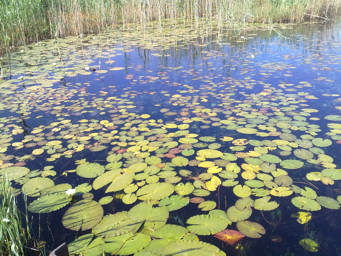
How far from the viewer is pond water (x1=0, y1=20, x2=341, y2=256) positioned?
1.39 m

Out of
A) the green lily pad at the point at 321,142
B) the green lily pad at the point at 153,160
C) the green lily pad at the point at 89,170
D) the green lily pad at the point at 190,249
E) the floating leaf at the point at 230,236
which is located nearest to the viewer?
the green lily pad at the point at 190,249

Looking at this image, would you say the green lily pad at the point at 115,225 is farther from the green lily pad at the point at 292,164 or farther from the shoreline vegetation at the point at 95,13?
the shoreline vegetation at the point at 95,13

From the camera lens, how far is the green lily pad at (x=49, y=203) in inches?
62.6

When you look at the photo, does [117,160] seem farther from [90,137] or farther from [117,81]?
[117,81]

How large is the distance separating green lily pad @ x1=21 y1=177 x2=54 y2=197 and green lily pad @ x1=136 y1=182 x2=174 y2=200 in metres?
0.70

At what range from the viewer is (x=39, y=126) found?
8.95 feet

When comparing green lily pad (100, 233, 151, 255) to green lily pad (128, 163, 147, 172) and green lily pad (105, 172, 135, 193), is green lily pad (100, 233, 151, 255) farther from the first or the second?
green lily pad (128, 163, 147, 172)

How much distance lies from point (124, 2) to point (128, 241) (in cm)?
873

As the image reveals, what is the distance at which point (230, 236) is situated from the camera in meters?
1.36

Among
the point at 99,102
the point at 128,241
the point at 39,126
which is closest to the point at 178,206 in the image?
the point at 128,241

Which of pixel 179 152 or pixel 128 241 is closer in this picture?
pixel 128 241

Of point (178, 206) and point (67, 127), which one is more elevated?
point (67, 127)

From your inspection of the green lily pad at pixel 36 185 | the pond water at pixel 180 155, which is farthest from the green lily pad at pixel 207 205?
the green lily pad at pixel 36 185

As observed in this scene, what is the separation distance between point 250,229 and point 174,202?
19.4 inches
